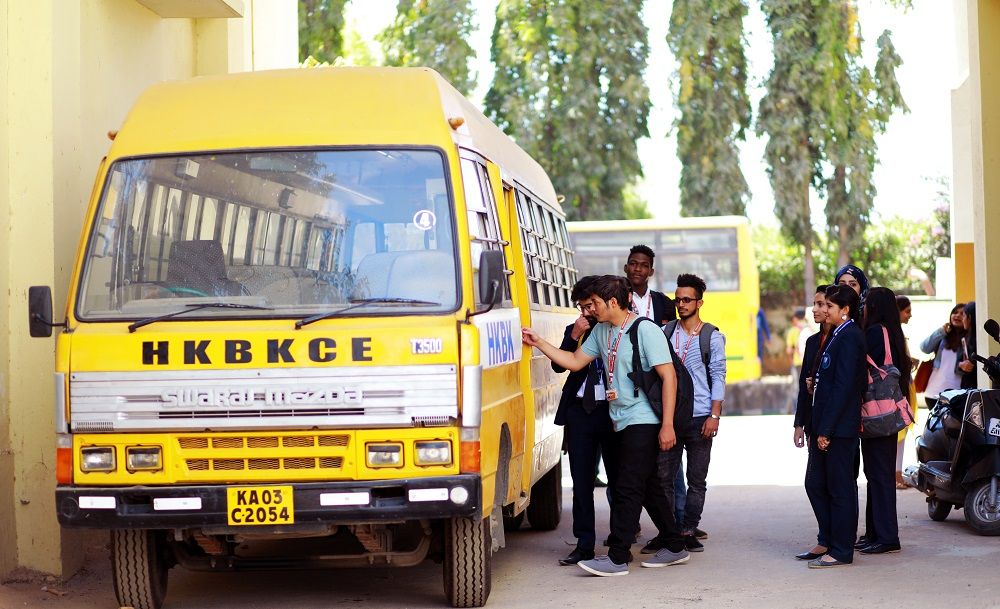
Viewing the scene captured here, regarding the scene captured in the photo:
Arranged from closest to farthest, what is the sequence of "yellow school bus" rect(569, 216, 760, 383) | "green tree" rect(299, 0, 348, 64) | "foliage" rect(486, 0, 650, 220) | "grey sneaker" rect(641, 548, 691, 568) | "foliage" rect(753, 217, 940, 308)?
"grey sneaker" rect(641, 548, 691, 568)
"yellow school bus" rect(569, 216, 760, 383)
"foliage" rect(486, 0, 650, 220)
"green tree" rect(299, 0, 348, 64)
"foliage" rect(753, 217, 940, 308)

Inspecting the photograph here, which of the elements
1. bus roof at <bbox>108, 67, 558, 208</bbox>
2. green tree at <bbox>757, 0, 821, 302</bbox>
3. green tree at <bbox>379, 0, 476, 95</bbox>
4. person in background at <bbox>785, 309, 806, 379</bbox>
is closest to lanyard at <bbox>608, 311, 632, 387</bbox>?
bus roof at <bbox>108, 67, 558, 208</bbox>

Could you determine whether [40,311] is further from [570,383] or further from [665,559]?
[665,559]

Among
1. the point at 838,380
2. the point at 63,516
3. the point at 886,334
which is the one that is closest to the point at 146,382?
the point at 63,516

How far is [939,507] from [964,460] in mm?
841

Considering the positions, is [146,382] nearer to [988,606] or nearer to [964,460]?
[988,606]

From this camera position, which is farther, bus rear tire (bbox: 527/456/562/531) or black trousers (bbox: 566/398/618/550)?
bus rear tire (bbox: 527/456/562/531)

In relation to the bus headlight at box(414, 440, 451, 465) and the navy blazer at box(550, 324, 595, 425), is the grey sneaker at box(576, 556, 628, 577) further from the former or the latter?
the bus headlight at box(414, 440, 451, 465)

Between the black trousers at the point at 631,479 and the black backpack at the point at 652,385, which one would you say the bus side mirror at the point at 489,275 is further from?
the black trousers at the point at 631,479

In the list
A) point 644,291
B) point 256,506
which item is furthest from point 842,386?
point 256,506

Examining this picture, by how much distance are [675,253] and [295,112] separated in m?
20.5

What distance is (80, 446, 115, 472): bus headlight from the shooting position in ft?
22.1

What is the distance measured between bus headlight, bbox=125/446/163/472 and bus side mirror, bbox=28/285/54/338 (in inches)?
27.2

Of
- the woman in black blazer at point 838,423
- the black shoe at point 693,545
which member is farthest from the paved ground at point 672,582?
the woman in black blazer at point 838,423

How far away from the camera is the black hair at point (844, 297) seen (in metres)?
8.41
